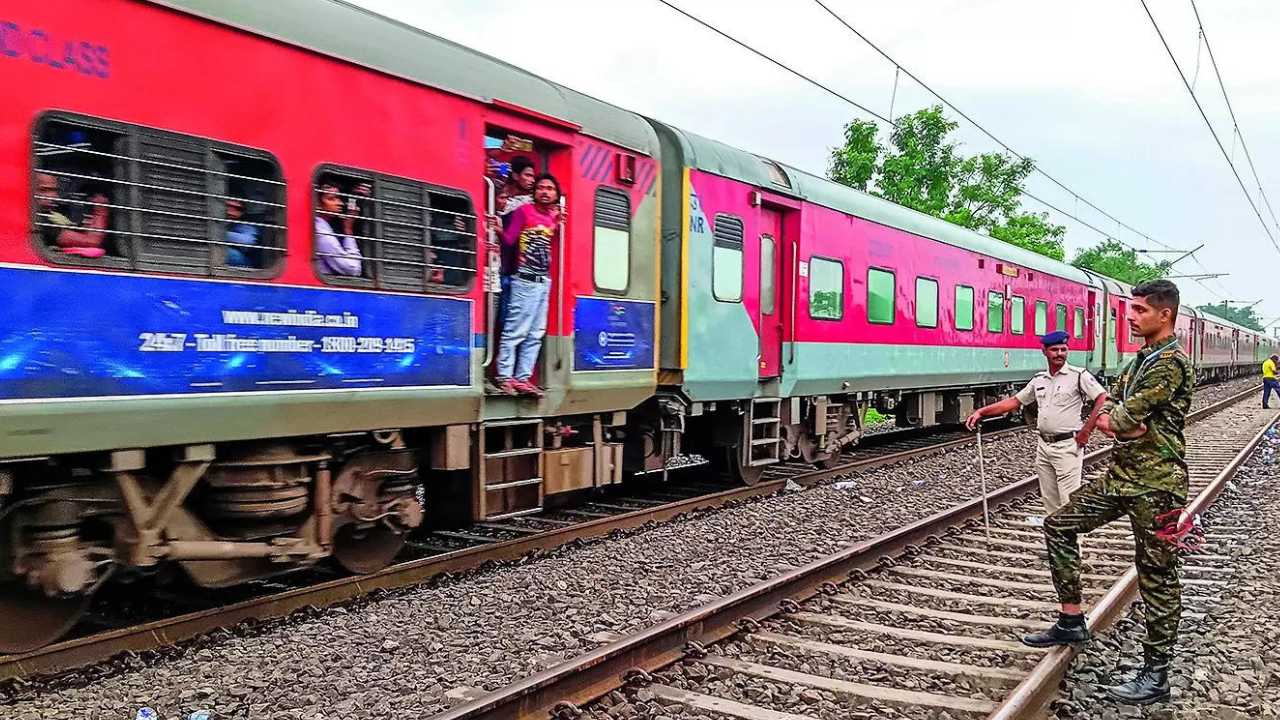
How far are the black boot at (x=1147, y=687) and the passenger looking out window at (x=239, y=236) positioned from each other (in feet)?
15.8

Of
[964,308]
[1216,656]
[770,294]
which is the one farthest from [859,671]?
[964,308]

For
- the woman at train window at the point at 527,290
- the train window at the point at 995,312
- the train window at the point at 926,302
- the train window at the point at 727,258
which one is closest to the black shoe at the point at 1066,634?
the woman at train window at the point at 527,290

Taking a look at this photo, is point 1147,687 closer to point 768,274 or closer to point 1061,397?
point 1061,397

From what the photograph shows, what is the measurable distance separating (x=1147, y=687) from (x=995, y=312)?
45.3 ft

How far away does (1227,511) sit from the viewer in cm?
998

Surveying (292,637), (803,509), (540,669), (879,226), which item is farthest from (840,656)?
(879,226)

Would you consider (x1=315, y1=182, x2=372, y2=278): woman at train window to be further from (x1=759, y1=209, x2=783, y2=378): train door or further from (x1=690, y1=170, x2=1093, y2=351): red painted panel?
(x1=759, y1=209, x2=783, y2=378): train door

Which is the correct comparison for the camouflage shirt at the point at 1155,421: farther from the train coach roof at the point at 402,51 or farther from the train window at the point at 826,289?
the train window at the point at 826,289

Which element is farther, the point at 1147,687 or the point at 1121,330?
the point at 1121,330

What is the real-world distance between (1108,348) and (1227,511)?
16.7 m

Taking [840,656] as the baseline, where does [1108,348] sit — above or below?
above

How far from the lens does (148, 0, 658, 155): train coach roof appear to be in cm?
534

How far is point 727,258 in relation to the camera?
32.9ft

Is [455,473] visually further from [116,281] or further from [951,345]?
[951,345]
